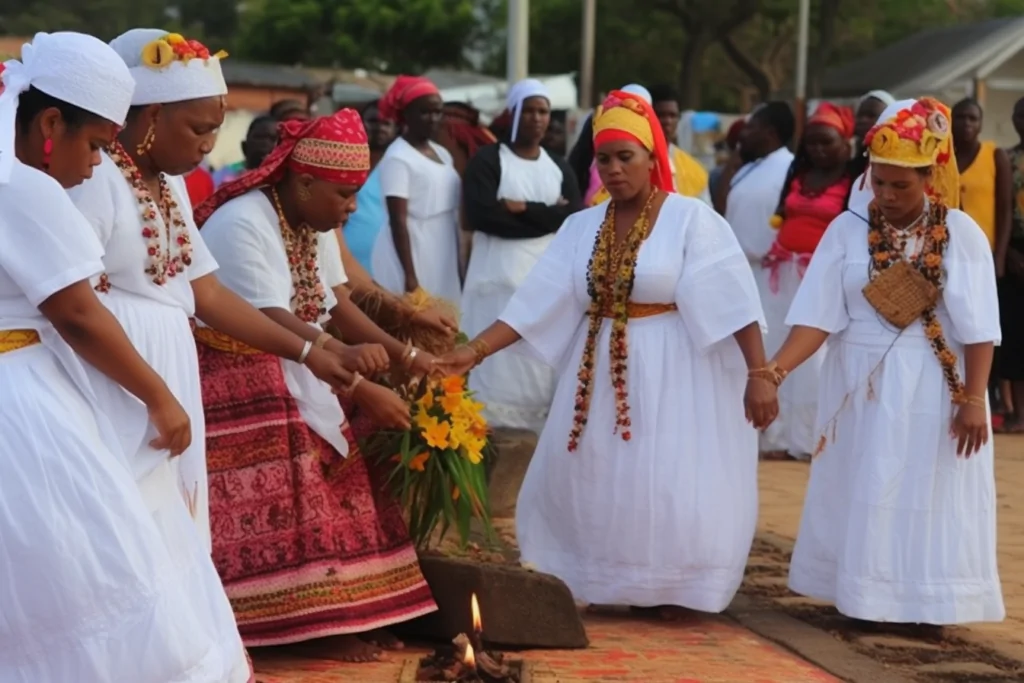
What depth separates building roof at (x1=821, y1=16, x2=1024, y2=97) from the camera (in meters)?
31.7

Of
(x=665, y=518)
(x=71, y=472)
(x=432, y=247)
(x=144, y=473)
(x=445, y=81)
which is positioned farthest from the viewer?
(x=445, y=81)

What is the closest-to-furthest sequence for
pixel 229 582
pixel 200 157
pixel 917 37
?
pixel 200 157, pixel 229 582, pixel 917 37

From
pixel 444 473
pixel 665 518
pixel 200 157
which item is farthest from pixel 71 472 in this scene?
pixel 665 518

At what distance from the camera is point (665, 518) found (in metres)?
7.51

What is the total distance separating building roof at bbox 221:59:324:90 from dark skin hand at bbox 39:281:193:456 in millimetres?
25269

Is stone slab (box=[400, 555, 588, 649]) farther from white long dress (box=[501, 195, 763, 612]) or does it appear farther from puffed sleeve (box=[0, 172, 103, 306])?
puffed sleeve (box=[0, 172, 103, 306])

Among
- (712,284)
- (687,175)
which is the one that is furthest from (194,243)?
(687,175)

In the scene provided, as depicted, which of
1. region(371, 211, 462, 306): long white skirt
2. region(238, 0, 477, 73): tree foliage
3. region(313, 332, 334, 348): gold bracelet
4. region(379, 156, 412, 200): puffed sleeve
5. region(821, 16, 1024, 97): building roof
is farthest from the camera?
region(238, 0, 477, 73): tree foliage

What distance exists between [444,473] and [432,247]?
5.47 metres

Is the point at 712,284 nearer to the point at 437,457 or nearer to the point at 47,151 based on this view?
the point at 437,457

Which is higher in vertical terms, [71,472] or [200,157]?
[200,157]

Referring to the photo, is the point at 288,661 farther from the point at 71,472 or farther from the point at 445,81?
the point at 445,81

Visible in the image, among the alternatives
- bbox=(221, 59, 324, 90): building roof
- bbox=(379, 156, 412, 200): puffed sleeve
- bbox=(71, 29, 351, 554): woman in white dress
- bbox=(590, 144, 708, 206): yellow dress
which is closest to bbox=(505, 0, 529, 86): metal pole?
bbox=(590, 144, 708, 206): yellow dress

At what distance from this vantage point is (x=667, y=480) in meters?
7.50
